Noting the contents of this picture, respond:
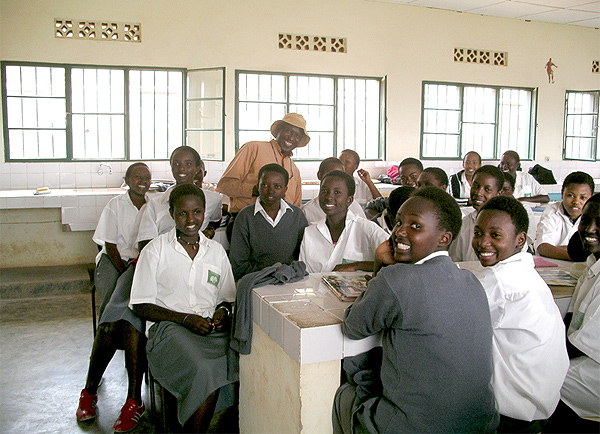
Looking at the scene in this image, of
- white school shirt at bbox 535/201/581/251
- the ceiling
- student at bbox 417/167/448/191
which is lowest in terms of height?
white school shirt at bbox 535/201/581/251

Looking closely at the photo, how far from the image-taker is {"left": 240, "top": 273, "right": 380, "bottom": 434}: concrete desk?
5.18ft

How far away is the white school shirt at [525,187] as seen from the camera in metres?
5.58

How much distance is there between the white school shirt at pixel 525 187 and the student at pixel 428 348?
4.45 meters

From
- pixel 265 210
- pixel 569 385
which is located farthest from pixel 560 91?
pixel 569 385

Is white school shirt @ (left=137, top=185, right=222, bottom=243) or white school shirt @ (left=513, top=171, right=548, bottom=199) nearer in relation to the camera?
white school shirt @ (left=137, top=185, right=222, bottom=243)

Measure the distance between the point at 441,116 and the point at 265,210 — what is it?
218 inches

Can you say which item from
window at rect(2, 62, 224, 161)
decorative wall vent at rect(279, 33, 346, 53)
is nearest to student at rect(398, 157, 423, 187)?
window at rect(2, 62, 224, 161)

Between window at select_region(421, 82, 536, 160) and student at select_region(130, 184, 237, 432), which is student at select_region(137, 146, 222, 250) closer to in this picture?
student at select_region(130, 184, 237, 432)

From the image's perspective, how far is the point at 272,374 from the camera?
1.78 metres

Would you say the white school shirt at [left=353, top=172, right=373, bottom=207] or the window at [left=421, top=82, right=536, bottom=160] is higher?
the window at [left=421, top=82, right=536, bottom=160]

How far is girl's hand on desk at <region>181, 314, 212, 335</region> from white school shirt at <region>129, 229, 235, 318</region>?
3.5 inches

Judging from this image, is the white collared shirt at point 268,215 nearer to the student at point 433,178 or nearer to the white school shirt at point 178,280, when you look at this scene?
the white school shirt at point 178,280

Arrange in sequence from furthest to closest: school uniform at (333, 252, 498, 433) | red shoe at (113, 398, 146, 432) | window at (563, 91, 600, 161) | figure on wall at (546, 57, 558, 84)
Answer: window at (563, 91, 600, 161)
figure on wall at (546, 57, 558, 84)
red shoe at (113, 398, 146, 432)
school uniform at (333, 252, 498, 433)

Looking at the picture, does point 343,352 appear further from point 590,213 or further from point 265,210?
point 265,210
